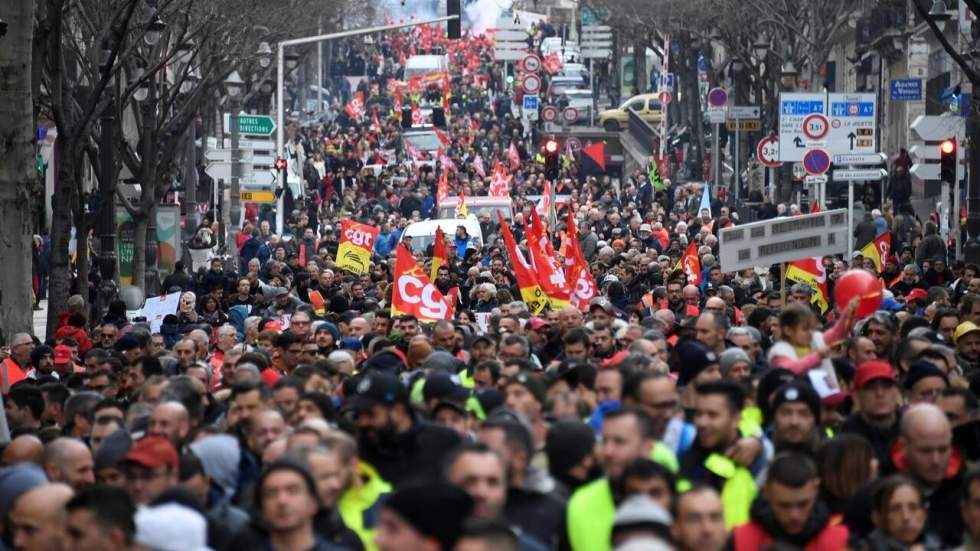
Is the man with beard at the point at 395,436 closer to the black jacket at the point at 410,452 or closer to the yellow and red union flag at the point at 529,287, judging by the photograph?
the black jacket at the point at 410,452

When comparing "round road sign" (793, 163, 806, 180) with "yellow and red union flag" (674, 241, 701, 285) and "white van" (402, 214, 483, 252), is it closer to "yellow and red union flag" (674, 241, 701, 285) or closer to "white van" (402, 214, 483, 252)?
"white van" (402, 214, 483, 252)

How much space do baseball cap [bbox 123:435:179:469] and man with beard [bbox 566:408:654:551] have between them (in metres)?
1.66

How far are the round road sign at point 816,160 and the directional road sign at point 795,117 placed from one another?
0.48ft

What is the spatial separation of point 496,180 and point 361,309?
26.7 m

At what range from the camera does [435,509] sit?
6691mm

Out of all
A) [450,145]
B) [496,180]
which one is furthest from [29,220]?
[450,145]

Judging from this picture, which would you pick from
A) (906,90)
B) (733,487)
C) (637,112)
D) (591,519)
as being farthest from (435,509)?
(637,112)

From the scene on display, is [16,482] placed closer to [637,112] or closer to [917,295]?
[917,295]

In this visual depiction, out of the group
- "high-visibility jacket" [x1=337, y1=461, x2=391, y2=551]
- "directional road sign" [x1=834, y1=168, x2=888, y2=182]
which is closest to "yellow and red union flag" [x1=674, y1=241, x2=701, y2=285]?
"directional road sign" [x1=834, y1=168, x2=888, y2=182]

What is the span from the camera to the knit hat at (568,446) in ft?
28.7

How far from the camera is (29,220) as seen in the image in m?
21.2

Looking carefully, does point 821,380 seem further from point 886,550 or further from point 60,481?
point 60,481

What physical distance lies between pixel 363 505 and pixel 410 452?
1.48 ft

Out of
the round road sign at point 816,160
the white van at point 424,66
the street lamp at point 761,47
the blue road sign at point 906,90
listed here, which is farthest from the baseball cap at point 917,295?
the white van at point 424,66
